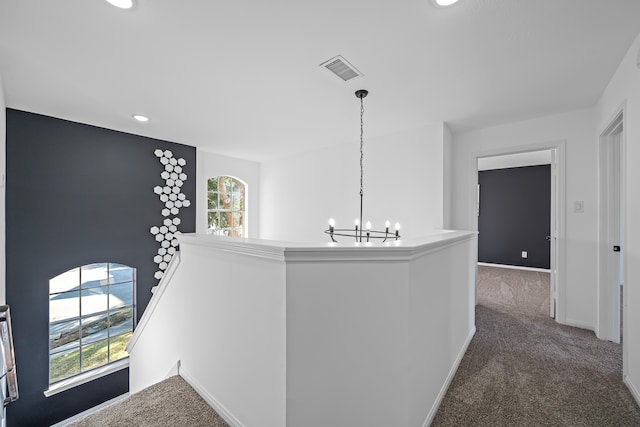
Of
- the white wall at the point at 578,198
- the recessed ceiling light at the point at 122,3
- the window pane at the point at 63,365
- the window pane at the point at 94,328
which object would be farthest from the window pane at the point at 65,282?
the white wall at the point at 578,198

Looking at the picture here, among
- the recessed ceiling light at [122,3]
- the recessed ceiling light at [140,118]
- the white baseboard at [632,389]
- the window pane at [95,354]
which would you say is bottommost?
the window pane at [95,354]

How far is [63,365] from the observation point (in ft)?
11.4

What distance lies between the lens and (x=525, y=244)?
6.09m

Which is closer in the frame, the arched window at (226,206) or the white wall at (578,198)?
the white wall at (578,198)

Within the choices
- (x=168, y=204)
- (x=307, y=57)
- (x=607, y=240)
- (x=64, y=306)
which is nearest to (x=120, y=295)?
(x=64, y=306)

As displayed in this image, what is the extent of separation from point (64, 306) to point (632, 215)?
5792mm

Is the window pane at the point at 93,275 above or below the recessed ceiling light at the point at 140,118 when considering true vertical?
below

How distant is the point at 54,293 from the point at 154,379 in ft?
6.86

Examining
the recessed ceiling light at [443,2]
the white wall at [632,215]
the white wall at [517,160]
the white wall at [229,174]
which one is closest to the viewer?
the recessed ceiling light at [443,2]

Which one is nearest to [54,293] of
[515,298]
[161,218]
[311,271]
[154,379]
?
[161,218]

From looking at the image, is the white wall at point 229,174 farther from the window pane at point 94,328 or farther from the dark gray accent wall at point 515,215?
the dark gray accent wall at point 515,215

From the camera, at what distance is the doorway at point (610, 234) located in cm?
259

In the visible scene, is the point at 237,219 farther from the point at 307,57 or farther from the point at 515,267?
the point at 515,267

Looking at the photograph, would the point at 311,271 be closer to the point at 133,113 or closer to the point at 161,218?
the point at 133,113
